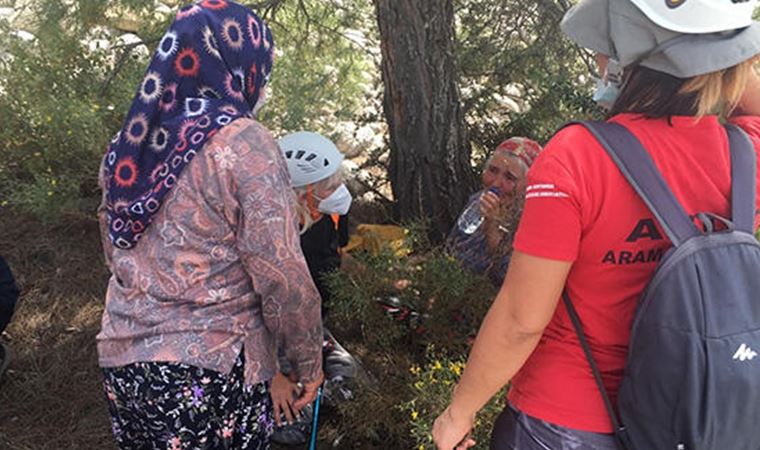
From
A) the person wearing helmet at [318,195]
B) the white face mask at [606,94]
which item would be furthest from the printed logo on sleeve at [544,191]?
the person wearing helmet at [318,195]

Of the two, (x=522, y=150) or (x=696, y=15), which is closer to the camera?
(x=696, y=15)

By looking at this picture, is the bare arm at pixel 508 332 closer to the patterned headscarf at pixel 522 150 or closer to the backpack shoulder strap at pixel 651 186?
the backpack shoulder strap at pixel 651 186

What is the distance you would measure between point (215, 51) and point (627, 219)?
3.33 feet

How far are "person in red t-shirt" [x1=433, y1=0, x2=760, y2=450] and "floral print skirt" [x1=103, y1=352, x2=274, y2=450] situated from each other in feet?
2.47

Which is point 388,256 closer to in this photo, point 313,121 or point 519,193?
point 519,193

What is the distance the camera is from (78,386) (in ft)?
11.6

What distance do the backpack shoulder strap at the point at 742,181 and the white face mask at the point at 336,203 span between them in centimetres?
195

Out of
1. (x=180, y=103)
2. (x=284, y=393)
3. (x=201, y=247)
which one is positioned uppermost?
(x=180, y=103)

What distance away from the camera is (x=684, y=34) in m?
1.23

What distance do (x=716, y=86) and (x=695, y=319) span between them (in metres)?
0.43

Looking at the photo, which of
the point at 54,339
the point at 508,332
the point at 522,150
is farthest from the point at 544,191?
the point at 54,339

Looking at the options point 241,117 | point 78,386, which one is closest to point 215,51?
point 241,117

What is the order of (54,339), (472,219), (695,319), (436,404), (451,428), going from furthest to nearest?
(54,339) < (472,219) < (436,404) < (451,428) < (695,319)

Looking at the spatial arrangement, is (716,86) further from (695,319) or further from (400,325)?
(400,325)
